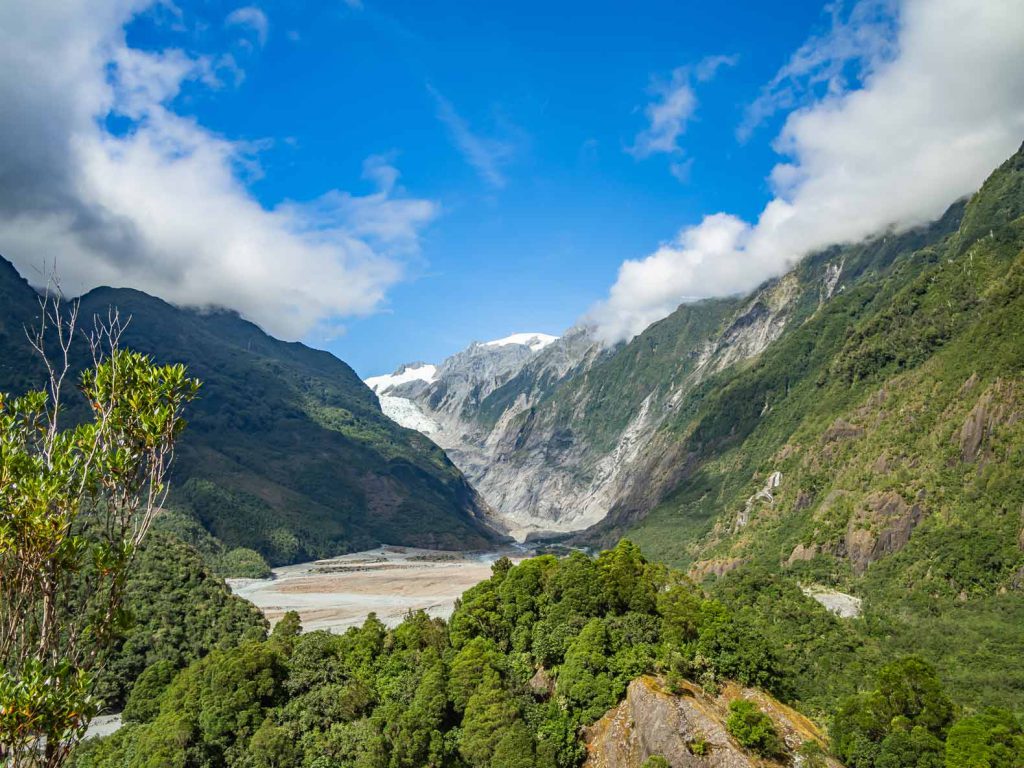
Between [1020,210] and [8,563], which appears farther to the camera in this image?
[1020,210]

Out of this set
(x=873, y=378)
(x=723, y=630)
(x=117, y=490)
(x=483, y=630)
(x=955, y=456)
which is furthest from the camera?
(x=873, y=378)

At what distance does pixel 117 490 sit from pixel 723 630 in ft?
164

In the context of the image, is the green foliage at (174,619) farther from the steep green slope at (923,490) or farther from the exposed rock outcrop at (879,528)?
the exposed rock outcrop at (879,528)

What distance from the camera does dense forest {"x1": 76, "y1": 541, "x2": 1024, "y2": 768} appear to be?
146 feet

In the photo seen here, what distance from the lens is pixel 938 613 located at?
108 metres

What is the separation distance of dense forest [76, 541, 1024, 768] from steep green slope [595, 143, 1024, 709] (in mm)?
41055

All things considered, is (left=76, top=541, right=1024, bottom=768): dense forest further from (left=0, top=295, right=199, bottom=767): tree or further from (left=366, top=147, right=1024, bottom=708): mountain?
(left=0, top=295, right=199, bottom=767): tree

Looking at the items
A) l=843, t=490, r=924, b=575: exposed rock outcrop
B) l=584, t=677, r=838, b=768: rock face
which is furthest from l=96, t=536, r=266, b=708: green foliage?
l=843, t=490, r=924, b=575: exposed rock outcrop

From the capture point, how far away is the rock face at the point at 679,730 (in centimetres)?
4091

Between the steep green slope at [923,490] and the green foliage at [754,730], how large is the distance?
165 feet

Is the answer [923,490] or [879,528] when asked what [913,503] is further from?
[879,528]

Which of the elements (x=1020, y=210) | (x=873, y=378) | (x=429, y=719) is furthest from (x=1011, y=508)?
(x=1020, y=210)

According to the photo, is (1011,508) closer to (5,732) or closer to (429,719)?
(429,719)

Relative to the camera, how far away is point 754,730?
137ft
